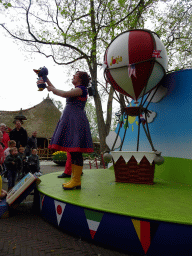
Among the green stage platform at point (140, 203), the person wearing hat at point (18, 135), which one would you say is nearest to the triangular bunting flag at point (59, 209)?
the green stage platform at point (140, 203)

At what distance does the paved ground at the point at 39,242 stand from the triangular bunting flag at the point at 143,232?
0.76ft

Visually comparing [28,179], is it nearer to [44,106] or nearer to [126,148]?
[126,148]

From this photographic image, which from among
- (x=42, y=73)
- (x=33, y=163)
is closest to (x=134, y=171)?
(x=42, y=73)

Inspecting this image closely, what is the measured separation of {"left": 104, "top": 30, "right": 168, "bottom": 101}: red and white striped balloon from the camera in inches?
134

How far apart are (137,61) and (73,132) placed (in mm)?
1578

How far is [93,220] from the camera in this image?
79.9 inches

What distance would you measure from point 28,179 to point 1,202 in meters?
0.54

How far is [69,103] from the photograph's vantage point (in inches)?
120

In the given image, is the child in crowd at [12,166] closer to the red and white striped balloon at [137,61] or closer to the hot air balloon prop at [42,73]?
the hot air balloon prop at [42,73]

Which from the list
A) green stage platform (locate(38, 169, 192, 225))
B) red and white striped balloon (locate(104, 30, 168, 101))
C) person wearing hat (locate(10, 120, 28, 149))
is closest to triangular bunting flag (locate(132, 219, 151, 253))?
green stage platform (locate(38, 169, 192, 225))

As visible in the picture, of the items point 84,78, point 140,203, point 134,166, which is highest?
point 84,78

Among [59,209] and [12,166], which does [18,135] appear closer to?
[12,166]

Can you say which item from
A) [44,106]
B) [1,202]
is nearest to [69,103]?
[1,202]

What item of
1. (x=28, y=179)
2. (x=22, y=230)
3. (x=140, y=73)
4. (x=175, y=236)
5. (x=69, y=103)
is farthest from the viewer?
(x=140, y=73)
